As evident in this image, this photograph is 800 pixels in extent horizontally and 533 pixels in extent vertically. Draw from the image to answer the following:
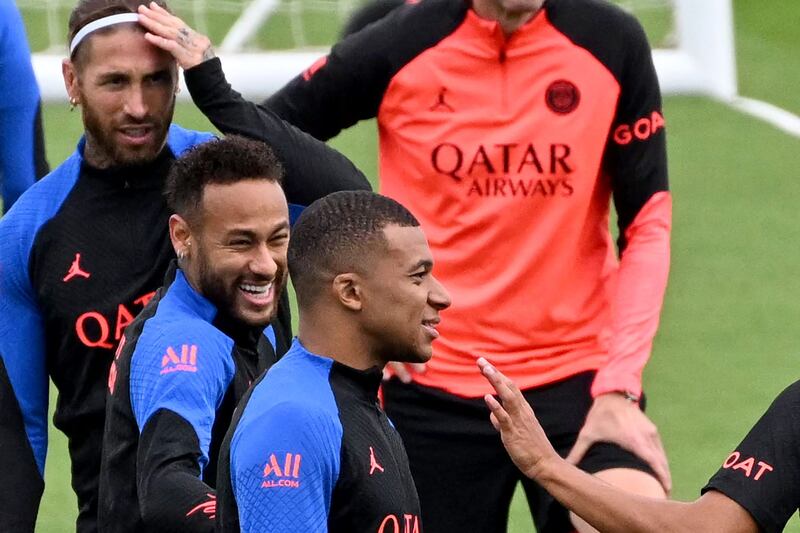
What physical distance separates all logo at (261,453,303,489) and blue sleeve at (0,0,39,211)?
7.72 feet

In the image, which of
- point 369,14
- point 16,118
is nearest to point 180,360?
point 16,118

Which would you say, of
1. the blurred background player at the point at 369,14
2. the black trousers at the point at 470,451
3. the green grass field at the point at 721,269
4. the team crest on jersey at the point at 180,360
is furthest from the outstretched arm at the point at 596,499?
the blurred background player at the point at 369,14

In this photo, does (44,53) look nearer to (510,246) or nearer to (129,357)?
(510,246)

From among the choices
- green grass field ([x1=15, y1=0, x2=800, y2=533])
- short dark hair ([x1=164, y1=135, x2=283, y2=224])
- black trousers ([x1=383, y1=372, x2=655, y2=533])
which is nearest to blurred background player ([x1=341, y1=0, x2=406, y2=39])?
black trousers ([x1=383, y1=372, x2=655, y2=533])

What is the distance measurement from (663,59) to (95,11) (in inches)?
313

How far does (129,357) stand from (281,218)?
451mm

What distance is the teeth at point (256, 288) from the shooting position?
4.34 m

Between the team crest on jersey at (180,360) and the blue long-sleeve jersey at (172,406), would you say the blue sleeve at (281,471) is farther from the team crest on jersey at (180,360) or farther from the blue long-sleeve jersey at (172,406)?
the team crest on jersey at (180,360)

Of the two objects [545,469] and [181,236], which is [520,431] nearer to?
[545,469]

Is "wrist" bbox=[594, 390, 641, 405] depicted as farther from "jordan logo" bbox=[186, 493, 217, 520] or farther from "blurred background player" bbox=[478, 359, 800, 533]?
"jordan logo" bbox=[186, 493, 217, 520]

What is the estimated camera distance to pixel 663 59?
1240 cm

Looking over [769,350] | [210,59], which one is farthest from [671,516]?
[769,350]

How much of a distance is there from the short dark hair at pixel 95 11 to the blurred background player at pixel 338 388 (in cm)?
111

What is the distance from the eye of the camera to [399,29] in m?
5.45
